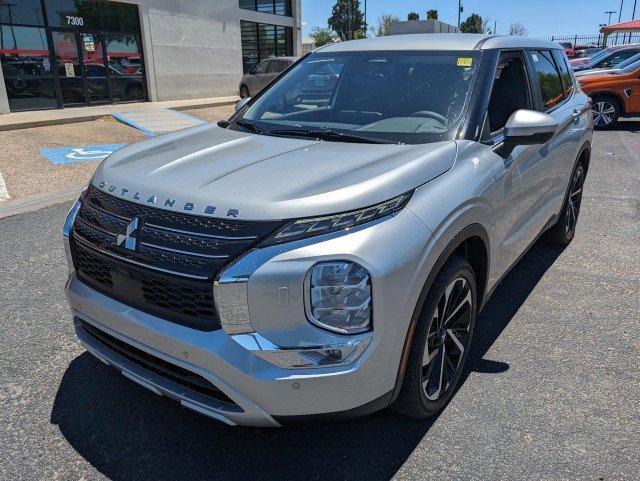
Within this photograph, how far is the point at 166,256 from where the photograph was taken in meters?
2.06

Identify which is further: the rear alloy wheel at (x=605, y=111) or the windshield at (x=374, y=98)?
the rear alloy wheel at (x=605, y=111)

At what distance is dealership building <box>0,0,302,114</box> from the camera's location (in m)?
14.4

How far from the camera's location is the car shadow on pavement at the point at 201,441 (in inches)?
90.4

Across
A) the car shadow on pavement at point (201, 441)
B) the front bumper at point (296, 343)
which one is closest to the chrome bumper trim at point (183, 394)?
the front bumper at point (296, 343)

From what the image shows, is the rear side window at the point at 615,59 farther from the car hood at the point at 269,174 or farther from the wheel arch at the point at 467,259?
the car hood at the point at 269,174

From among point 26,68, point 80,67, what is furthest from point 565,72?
point 80,67

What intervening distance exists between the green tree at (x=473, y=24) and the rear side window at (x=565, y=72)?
6528cm

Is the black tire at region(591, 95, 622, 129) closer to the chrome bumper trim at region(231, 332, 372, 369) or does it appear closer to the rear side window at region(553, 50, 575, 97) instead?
the rear side window at region(553, 50, 575, 97)

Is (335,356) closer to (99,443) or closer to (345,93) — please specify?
(99,443)

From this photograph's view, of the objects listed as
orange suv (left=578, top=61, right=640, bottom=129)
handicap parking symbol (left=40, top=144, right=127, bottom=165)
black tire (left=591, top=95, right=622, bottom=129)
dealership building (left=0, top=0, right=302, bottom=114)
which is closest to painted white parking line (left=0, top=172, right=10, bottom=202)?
handicap parking symbol (left=40, top=144, right=127, bottom=165)

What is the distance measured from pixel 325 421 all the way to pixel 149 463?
87 cm

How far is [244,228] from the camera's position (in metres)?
1.99

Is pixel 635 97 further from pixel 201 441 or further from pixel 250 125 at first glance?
pixel 201 441

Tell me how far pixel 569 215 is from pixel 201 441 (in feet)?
12.8
